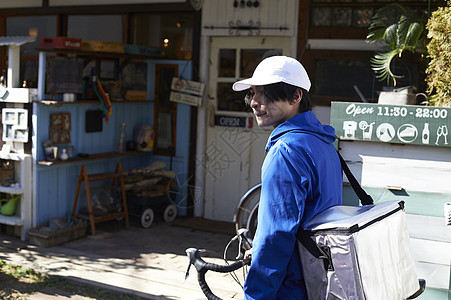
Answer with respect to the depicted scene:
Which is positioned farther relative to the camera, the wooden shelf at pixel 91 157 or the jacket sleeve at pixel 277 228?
the wooden shelf at pixel 91 157

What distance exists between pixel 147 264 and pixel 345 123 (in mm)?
2911

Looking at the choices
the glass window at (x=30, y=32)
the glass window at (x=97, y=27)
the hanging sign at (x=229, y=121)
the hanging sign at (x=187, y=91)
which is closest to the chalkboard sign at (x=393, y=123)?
the hanging sign at (x=229, y=121)

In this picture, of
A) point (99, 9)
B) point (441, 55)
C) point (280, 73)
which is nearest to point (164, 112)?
point (99, 9)

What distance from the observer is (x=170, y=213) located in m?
8.40

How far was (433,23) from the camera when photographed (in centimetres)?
497

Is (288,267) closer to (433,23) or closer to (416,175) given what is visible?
(416,175)

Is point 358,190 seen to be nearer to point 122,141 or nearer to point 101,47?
point 101,47

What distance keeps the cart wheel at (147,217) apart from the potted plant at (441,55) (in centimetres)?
428

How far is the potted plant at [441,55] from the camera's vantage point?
15.8 feet

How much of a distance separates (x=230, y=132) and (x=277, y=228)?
5.93m

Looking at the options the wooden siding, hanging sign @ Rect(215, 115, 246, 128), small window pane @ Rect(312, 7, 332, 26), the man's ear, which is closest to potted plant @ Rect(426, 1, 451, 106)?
small window pane @ Rect(312, 7, 332, 26)

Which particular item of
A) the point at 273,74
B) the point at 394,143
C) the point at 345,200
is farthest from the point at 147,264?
the point at 273,74

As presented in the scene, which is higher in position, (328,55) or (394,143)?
(328,55)

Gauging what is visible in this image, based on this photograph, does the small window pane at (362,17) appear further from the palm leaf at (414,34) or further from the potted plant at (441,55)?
the potted plant at (441,55)
